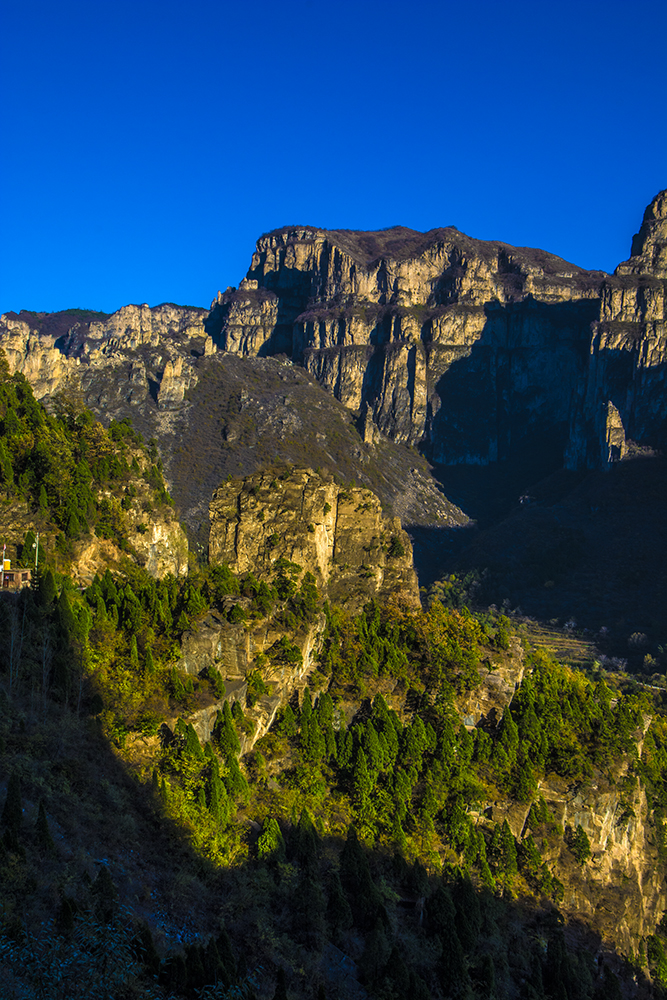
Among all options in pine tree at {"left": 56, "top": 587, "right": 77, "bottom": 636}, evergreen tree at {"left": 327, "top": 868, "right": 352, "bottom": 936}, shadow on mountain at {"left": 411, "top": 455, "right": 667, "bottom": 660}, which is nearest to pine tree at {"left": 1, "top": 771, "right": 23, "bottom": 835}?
pine tree at {"left": 56, "top": 587, "right": 77, "bottom": 636}

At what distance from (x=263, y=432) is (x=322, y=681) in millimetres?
147584

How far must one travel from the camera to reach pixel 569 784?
5503cm

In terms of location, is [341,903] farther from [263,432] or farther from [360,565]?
[263,432]

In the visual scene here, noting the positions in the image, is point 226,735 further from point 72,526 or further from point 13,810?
point 72,526

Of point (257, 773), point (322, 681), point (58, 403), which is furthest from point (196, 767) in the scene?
point (58, 403)

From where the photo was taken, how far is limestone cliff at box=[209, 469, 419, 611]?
196ft

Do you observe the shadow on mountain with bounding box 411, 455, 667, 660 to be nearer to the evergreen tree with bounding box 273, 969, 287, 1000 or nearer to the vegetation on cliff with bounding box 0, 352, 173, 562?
the vegetation on cliff with bounding box 0, 352, 173, 562

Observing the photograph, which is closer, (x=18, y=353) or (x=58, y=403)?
(x=58, y=403)

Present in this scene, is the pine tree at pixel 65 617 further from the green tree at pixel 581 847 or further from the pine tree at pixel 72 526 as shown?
the green tree at pixel 581 847

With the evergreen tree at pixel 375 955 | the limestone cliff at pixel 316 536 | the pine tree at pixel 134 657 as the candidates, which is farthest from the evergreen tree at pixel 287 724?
the evergreen tree at pixel 375 955

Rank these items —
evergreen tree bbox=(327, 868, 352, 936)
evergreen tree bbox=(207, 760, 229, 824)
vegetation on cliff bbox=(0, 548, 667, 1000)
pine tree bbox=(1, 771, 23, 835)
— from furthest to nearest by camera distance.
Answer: evergreen tree bbox=(207, 760, 229, 824)
evergreen tree bbox=(327, 868, 352, 936)
vegetation on cliff bbox=(0, 548, 667, 1000)
pine tree bbox=(1, 771, 23, 835)

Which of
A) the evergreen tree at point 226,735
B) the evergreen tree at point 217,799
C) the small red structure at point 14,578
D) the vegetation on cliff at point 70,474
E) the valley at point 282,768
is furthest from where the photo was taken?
the vegetation on cliff at point 70,474

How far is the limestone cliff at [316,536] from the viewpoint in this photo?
59781 millimetres

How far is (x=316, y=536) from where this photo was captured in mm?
61000
